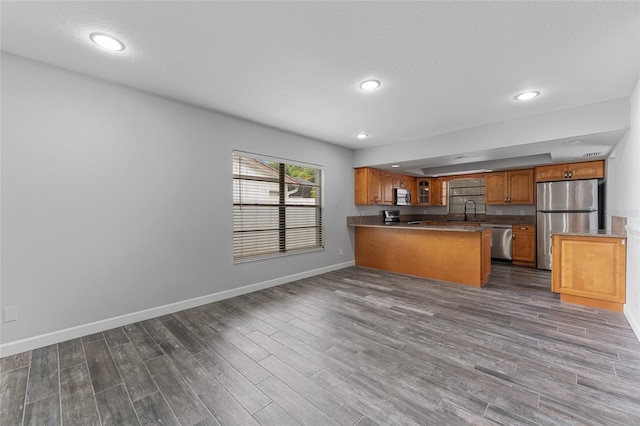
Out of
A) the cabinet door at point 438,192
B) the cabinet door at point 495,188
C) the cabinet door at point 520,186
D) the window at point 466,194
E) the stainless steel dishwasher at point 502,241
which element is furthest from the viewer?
the cabinet door at point 438,192

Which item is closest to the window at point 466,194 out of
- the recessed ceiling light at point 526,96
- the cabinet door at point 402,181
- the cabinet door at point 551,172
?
the cabinet door at point 402,181

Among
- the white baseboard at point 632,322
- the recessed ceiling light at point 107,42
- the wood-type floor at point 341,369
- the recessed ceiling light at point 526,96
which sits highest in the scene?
the recessed ceiling light at point 107,42

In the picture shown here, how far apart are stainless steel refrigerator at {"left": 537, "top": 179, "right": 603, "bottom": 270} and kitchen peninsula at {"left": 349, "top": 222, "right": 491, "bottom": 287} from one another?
61.3 inches

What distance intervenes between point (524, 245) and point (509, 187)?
131cm

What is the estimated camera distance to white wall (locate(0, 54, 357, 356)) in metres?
2.34

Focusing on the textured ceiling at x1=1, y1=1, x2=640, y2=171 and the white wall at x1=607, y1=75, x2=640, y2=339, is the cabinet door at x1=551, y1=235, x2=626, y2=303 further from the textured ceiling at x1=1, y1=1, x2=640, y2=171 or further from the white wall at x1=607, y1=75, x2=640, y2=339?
the textured ceiling at x1=1, y1=1, x2=640, y2=171

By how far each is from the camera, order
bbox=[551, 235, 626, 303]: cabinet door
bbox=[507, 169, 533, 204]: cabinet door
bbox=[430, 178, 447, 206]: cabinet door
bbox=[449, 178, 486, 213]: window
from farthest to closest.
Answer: bbox=[430, 178, 447, 206]: cabinet door, bbox=[449, 178, 486, 213]: window, bbox=[507, 169, 533, 204]: cabinet door, bbox=[551, 235, 626, 303]: cabinet door

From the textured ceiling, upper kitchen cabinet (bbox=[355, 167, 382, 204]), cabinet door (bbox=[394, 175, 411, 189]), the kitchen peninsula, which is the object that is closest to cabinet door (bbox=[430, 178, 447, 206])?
cabinet door (bbox=[394, 175, 411, 189])

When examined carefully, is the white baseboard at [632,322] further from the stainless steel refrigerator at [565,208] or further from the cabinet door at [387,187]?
the cabinet door at [387,187]

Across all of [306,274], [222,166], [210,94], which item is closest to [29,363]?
[222,166]

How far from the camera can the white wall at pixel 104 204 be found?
2.34 m

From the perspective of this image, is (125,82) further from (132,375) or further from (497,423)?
(497,423)

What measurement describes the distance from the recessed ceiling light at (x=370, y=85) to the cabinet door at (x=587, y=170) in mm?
4652

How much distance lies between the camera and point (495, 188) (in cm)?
628
